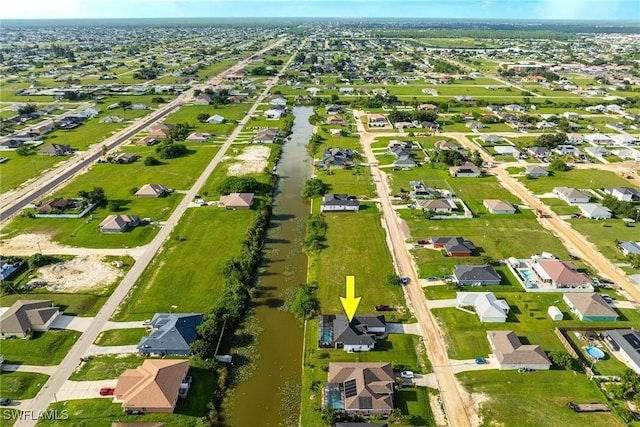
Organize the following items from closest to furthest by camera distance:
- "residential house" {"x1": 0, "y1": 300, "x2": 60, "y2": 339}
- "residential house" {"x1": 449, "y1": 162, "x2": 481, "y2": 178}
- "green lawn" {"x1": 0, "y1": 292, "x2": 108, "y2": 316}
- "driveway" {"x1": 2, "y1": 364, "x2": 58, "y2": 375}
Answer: "driveway" {"x1": 2, "y1": 364, "x2": 58, "y2": 375}
"residential house" {"x1": 0, "y1": 300, "x2": 60, "y2": 339}
"green lawn" {"x1": 0, "y1": 292, "x2": 108, "y2": 316}
"residential house" {"x1": 449, "y1": 162, "x2": 481, "y2": 178}

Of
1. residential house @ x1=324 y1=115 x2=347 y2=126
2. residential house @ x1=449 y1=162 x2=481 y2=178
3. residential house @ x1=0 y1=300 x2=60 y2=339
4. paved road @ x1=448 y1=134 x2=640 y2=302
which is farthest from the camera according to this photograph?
residential house @ x1=324 y1=115 x2=347 y2=126

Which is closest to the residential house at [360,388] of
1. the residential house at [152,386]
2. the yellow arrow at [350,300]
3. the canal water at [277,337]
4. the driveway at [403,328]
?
the canal water at [277,337]

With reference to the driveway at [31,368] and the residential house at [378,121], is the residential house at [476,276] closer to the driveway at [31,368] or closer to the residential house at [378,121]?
the driveway at [31,368]

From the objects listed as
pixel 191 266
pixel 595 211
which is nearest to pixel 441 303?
pixel 191 266

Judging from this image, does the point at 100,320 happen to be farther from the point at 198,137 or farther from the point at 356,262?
the point at 198,137

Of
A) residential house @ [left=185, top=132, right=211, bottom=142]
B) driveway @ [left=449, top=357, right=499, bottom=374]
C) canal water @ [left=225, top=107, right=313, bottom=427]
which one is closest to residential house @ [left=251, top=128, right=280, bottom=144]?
residential house @ [left=185, top=132, right=211, bottom=142]

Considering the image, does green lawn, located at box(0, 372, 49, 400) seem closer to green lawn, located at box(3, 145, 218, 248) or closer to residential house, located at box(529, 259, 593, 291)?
green lawn, located at box(3, 145, 218, 248)
